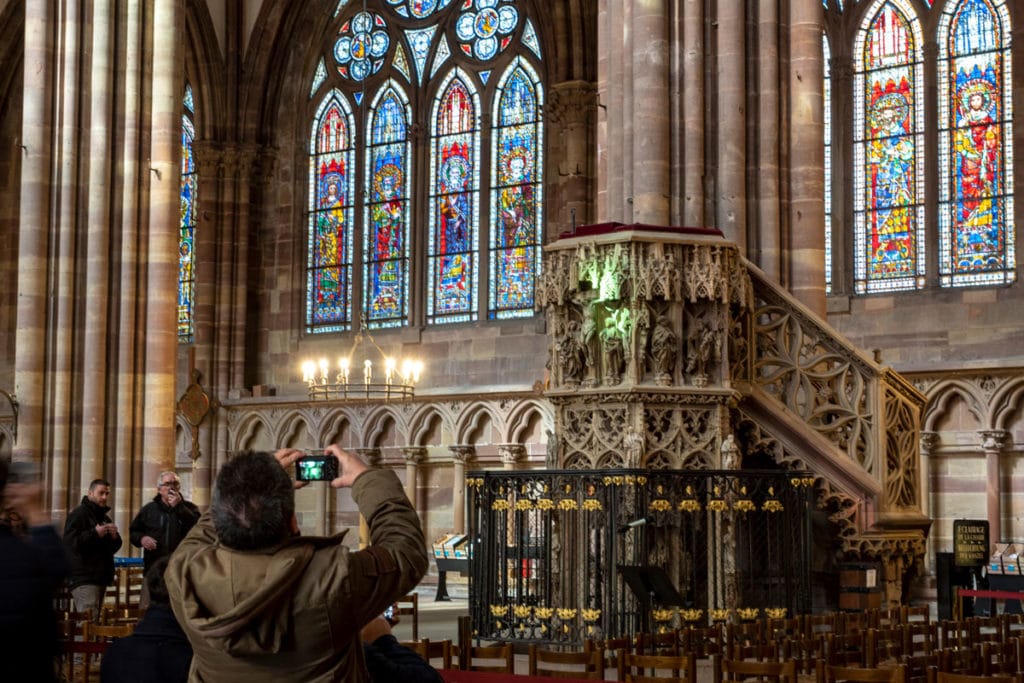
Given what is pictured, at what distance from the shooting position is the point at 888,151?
2067 cm

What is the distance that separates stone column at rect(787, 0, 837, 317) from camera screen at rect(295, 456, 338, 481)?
404 inches

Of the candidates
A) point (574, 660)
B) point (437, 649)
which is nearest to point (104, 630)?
point (437, 649)

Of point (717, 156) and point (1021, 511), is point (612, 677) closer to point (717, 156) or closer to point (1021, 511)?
point (717, 156)

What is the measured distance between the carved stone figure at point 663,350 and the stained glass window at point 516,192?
518 inches

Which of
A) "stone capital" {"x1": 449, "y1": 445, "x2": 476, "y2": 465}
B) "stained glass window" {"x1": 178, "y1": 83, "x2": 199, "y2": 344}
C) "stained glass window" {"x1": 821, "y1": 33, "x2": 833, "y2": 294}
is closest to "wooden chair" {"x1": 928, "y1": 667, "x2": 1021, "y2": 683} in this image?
"stained glass window" {"x1": 821, "y1": 33, "x2": 833, "y2": 294}

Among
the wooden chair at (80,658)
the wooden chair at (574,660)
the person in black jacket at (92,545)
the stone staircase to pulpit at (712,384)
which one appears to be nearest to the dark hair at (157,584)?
the wooden chair at (80,658)

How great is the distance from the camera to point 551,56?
23.9 meters

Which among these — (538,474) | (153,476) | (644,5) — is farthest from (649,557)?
(153,476)

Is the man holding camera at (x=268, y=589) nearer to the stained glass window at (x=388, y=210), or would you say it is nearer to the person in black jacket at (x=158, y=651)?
the person in black jacket at (x=158, y=651)

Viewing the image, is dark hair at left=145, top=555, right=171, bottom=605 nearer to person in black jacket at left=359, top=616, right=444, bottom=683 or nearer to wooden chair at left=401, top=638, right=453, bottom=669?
person in black jacket at left=359, top=616, right=444, bottom=683

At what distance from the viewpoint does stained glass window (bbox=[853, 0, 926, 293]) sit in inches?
800

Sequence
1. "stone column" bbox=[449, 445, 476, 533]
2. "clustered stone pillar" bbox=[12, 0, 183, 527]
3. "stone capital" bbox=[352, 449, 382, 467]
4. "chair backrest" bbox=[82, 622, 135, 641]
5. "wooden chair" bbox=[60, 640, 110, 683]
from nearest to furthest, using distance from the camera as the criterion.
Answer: "wooden chair" bbox=[60, 640, 110, 683], "chair backrest" bbox=[82, 622, 135, 641], "clustered stone pillar" bbox=[12, 0, 183, 527], "stone column" bbox=[449, 445, 476, 533], "stone capital" bbox=[352, 449, 382, 467]

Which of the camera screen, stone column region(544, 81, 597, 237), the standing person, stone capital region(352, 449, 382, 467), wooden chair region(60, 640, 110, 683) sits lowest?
wooden chair region(60, 640, 110, 683)

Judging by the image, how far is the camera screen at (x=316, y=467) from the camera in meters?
3.62
